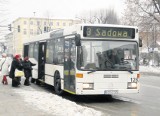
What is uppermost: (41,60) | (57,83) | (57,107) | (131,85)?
(41,60)

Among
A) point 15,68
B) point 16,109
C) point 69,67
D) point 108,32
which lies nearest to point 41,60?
point 15,68

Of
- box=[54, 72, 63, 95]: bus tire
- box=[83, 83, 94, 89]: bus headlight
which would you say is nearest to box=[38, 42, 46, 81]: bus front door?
box=[54, 72, 63, 95]: bus tire

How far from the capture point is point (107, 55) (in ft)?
41.9

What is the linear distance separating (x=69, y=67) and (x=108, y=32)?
204 cm

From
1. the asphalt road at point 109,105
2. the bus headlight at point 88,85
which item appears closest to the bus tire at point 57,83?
the asphalt road at point 109,105

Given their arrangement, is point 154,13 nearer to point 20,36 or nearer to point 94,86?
point 94,86

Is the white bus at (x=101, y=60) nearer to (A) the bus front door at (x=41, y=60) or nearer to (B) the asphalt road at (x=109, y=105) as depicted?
(B) the asphalt road at (x=109, y=105)

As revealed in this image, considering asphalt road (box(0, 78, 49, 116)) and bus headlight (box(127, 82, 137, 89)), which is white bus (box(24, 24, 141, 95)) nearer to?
bus headlight (box(127, 82, 137, 89))

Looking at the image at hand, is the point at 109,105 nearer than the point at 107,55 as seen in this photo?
Result: Yes

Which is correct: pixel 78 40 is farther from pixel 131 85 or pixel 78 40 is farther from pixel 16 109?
pixel 16 109

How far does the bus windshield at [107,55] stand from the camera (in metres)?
12.6

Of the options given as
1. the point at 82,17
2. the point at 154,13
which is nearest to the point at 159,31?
the point at 154,13

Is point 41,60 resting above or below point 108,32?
below

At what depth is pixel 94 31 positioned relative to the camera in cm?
1291
